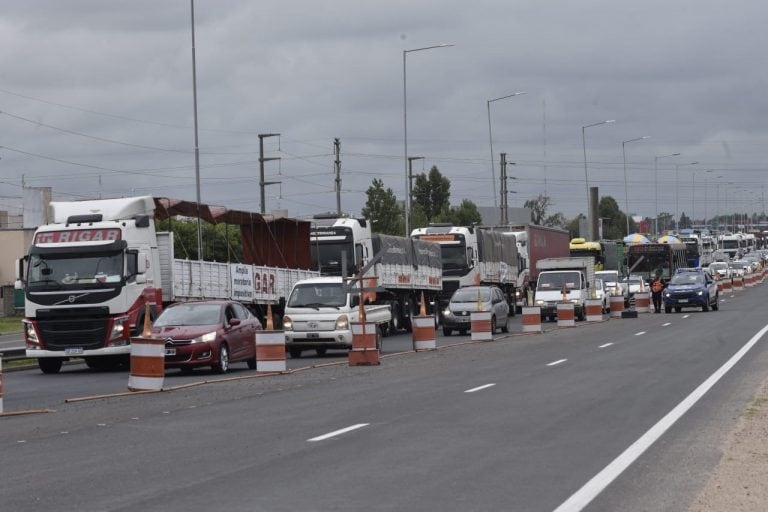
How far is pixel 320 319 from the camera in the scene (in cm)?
3406

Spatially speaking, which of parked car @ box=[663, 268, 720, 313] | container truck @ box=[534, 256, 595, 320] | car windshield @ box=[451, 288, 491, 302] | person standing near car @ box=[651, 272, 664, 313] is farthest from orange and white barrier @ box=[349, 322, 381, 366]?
person standing near car @ box=[651, 272, 664, 313]

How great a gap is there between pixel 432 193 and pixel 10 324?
2588 inches

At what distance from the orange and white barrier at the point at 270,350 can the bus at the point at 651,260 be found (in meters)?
54.1

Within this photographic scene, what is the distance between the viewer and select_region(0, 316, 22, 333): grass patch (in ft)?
214

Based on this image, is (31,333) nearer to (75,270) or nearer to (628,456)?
(75,270)

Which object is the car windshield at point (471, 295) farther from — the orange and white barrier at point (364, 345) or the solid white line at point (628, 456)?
the solid white line at point (628, 456)

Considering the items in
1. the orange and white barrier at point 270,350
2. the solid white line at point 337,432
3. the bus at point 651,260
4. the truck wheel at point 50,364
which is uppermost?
the bus at point 651,260

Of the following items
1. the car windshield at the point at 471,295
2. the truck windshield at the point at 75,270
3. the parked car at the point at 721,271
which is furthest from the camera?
the parked car at the point at 721,271

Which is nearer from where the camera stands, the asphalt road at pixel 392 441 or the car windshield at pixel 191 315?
the asphalt road at pixel 392 441

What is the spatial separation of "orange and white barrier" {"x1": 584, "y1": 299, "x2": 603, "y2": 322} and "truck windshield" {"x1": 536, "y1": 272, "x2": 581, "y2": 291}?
1.36 metres

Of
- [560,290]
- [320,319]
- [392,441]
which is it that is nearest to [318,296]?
[320,319]

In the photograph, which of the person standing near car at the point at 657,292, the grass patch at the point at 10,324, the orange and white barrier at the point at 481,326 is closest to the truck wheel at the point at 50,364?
the orange and white barrier at the point at 481,326

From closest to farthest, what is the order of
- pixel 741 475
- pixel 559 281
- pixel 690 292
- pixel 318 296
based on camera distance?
pixel 741 475, pixel 318 296, pixel 559 281, pixel 690 292

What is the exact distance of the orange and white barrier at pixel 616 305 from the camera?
58000 millimetres
